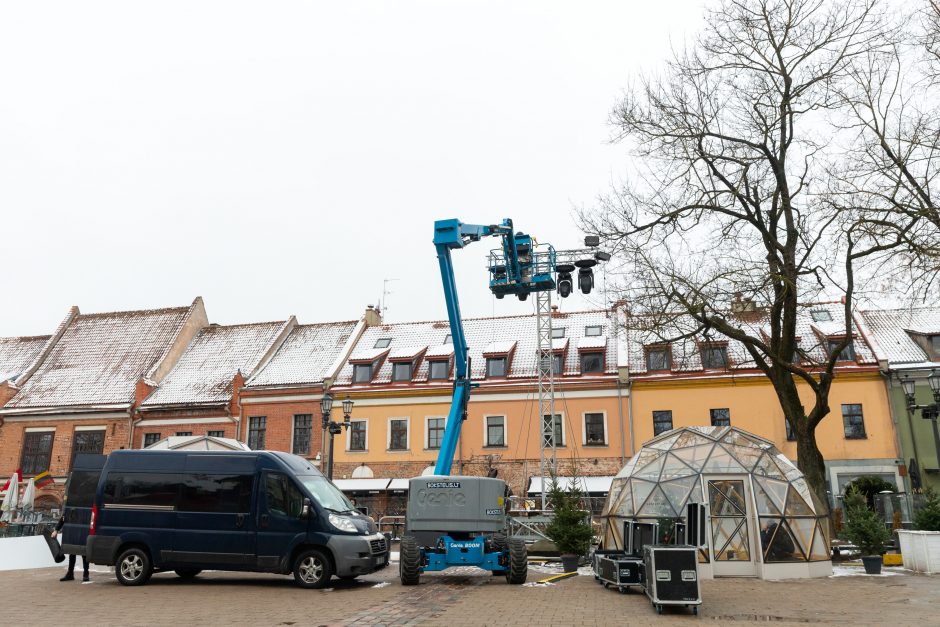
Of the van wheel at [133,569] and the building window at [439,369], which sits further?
the building window at [439,369]

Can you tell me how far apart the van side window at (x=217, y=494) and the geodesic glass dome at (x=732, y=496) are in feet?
28.0

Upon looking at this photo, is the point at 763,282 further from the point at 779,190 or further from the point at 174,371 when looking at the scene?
the point at 174,371

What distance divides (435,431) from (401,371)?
345 cm

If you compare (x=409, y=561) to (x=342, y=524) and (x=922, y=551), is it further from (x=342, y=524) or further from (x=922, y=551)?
(x=922, y=551)

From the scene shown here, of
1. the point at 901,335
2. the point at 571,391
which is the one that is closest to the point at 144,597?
the point at 571,391

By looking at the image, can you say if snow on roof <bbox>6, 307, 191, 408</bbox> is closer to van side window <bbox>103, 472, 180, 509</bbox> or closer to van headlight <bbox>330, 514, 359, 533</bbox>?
van side window <bbox>103, 472, 180, 509</bbox>

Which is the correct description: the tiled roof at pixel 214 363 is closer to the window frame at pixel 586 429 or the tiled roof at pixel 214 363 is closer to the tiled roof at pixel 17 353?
the tiled roof at pixel 17 353

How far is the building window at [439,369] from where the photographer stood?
33.7 m

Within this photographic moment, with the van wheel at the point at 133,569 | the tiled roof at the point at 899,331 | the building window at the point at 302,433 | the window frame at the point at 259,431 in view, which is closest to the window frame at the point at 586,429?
the tiled roof at the point at 899,331

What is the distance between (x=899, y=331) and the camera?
31.5 m

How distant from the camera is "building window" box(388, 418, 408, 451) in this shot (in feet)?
108

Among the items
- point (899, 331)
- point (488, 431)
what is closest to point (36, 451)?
point (488, 431)

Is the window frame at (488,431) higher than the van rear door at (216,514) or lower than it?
higher

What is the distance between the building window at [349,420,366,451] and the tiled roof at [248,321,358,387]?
273cm
